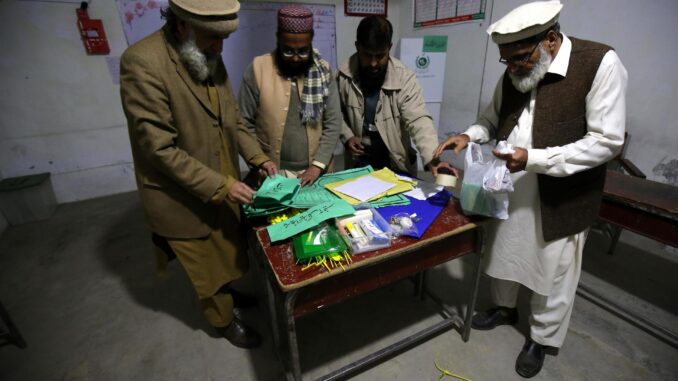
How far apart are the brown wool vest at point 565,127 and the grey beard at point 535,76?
40 mm

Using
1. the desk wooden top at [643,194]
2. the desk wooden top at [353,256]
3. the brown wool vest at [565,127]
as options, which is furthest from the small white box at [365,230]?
the desk wooden top at [643,194]

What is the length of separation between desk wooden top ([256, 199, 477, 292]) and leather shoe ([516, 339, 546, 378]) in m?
0.79

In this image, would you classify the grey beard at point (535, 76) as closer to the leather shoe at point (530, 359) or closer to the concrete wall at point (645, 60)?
the leather shoe at point (530, 359)

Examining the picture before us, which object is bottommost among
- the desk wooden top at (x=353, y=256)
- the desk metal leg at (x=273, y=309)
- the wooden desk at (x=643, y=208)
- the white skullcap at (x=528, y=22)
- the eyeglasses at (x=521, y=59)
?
the desk metal leg at (x=273, y=309)

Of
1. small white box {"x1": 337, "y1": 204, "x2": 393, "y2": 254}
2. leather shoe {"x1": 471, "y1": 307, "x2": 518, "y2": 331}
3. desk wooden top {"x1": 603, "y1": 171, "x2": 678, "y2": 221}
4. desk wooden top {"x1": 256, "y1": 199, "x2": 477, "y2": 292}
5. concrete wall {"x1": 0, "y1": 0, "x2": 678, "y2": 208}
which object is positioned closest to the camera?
desk wooden top {"x1": 256, "y1": 199, "x2": 477, "y2": 292}

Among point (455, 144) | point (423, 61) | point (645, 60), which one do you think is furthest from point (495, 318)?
point (423, 61)

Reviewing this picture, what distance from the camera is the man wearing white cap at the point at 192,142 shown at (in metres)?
1.10

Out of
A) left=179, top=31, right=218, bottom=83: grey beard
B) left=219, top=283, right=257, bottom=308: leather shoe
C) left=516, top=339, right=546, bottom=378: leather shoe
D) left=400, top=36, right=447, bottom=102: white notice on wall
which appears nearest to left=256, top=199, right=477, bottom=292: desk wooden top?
left=179, top=31, right=218, bottom=83: grey beard

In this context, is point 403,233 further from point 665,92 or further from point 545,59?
point 665,92

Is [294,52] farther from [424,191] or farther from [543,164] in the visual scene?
[543,164]

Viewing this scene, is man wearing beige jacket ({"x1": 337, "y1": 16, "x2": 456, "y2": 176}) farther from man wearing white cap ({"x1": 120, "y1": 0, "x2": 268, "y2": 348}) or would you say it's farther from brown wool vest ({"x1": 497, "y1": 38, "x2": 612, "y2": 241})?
man wearing white cap ({"x1": 120, "y1": 0, "x2": 268, "y2": 348})

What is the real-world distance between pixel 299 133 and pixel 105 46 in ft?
9.35

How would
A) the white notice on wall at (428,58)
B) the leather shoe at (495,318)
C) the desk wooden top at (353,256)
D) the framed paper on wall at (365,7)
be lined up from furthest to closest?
the framed paper on wall at (365,7) < the white notice on wall at (428,58) < the leather shoe at (495,318) < the desk wooden top at (353,256)

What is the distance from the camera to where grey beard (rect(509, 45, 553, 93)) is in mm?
1130
